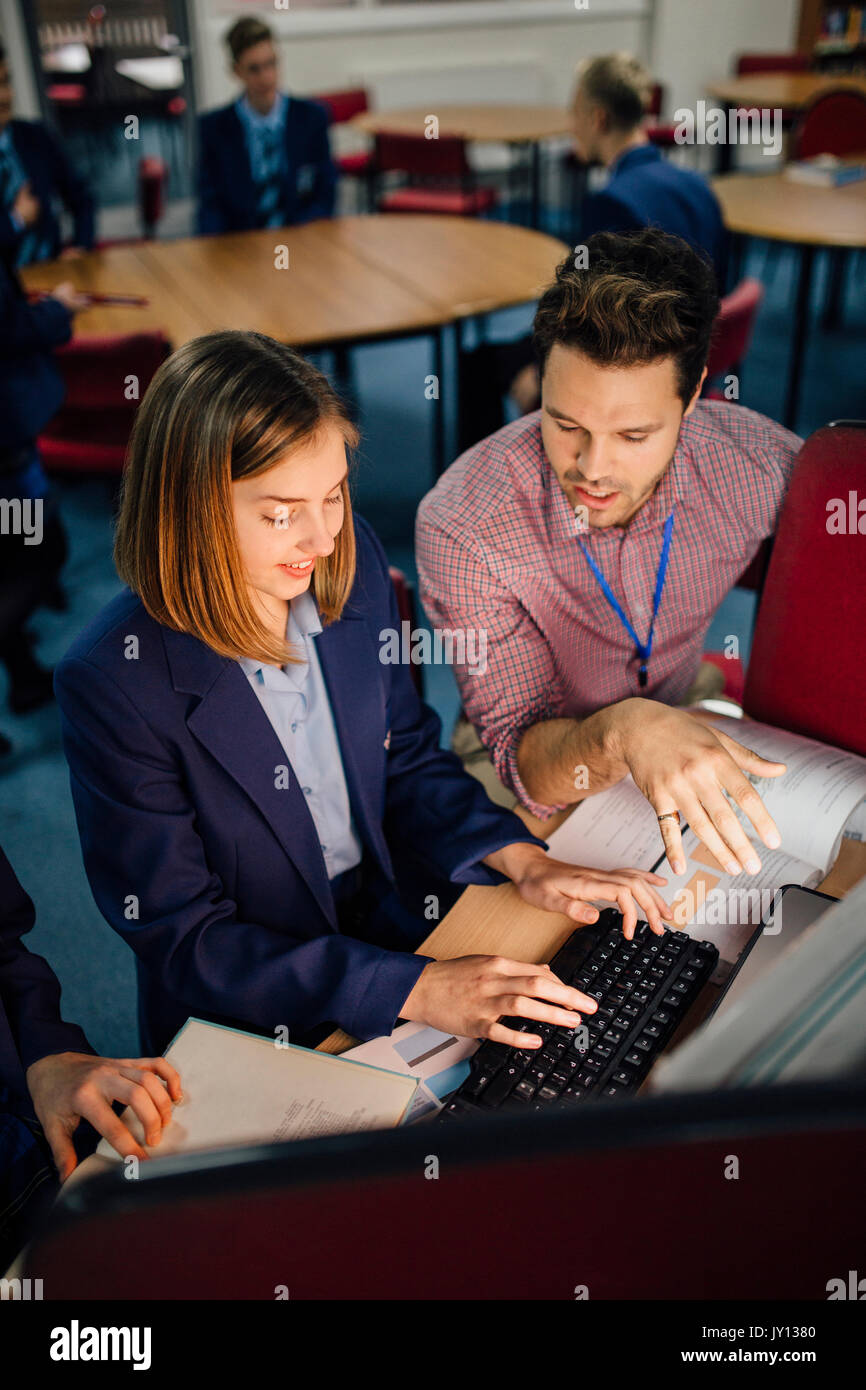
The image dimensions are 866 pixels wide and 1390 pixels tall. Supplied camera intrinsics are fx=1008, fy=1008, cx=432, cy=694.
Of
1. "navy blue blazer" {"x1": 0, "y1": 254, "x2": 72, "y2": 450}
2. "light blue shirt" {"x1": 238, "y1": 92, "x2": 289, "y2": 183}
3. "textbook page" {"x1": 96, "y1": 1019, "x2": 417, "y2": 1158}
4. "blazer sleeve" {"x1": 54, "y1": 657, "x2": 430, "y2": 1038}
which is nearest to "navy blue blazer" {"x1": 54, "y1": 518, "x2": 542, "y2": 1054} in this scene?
"blazer sleeve" {"x1": 54, "y1": 657, "x2": 430, "y2": 1038}

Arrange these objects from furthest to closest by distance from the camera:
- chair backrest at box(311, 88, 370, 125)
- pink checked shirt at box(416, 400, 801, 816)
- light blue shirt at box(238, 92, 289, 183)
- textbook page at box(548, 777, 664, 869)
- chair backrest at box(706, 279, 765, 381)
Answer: chair backrest at box(311, 88, 370, 125)
light blue shirt at box(238, 92, 289, 183)
chair backrest at box(706, 279, 765, 381)
pink checked shirt at box(416, 400, 801, 816)
textbook page at box(548, 777, 664, 869)

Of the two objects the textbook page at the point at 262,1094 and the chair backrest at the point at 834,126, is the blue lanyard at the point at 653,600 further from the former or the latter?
the chair backrest at the point at 834,126

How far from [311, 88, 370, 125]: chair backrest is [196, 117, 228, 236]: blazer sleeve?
2306 mm

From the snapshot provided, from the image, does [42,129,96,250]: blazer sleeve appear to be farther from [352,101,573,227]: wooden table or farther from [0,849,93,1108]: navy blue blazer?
[0,849,93,1108]: navy blue blazer

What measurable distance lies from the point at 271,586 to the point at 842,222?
3.40 m

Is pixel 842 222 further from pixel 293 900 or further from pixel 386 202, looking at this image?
pixel 293 900

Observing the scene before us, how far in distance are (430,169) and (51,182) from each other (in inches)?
74.4

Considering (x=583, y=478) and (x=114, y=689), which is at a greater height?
(x=583, y=478)

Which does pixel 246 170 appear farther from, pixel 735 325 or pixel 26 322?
pixel 735 325

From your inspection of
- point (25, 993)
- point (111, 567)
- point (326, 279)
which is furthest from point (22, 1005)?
point (326, 279)

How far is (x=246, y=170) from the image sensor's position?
4.28m

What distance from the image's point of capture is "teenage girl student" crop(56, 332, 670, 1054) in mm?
993

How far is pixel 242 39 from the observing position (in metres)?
4.20
